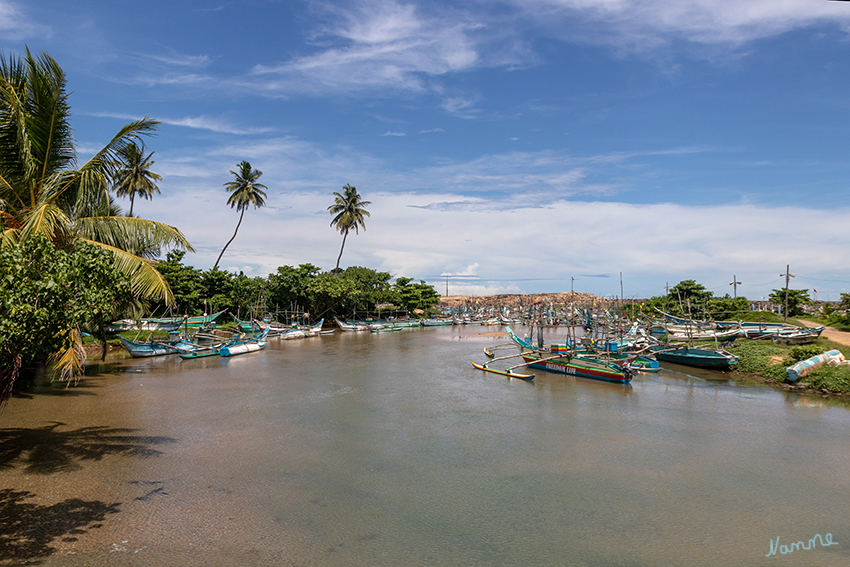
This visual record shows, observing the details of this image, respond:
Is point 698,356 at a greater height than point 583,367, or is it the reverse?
point 698,356

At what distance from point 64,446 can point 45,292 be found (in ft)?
18.9

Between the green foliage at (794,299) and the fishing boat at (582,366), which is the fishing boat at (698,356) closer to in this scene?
the fishing boat at (582,366)

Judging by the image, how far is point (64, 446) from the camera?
389 inches

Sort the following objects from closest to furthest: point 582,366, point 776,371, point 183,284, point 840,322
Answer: point 776,371 → point 582,366 → point 840,322 → point 183,284

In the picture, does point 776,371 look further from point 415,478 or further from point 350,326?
point 350,326

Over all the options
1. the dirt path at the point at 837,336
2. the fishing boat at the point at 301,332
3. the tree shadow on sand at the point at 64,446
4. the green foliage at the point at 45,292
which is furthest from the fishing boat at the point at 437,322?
the green foliage at the point at 45,292

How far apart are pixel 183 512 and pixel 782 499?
10.6m

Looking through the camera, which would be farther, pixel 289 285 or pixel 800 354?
pixel 289 285

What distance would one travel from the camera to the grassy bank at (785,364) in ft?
54.7

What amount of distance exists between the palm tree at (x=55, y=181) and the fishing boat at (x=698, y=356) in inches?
895

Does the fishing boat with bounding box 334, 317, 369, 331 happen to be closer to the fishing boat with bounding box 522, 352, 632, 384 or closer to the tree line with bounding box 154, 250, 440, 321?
the tree line with bounding box 154, 250, 440, 321

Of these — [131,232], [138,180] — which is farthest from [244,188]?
[131,232]

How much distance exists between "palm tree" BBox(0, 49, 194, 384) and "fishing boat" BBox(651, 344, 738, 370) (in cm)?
2274

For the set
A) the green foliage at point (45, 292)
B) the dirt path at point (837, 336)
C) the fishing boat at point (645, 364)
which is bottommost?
the fishing boat at point (645, 364)
